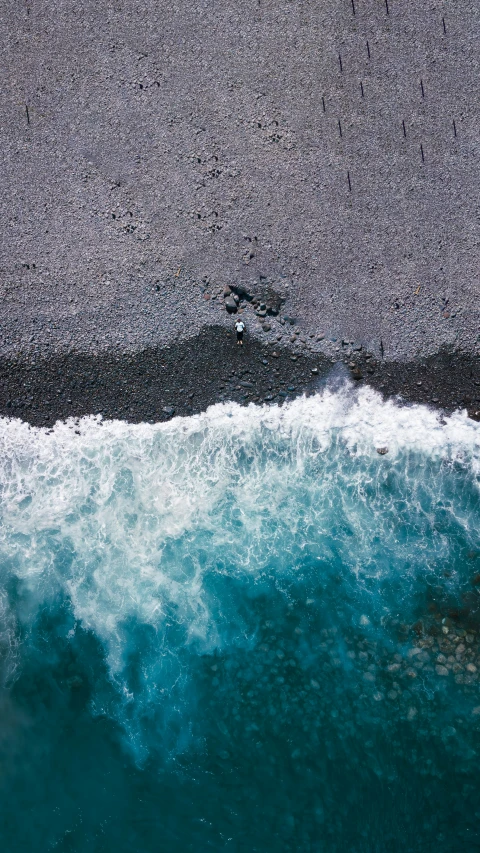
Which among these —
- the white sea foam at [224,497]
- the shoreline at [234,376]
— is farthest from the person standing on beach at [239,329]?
the white sea foam at [224,497]

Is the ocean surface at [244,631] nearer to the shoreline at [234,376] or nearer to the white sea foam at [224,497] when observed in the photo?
the white sea foam at [224,497]

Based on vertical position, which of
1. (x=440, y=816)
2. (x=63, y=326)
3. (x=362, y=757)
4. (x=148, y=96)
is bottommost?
(x=440, y=816)

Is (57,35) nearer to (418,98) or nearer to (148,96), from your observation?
(148,96)

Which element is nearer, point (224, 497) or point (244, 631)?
point (244, 631)

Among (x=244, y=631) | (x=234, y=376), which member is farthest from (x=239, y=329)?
(x=244, y=631)

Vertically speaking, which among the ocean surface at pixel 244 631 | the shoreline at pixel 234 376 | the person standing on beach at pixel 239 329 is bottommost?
the ocean surface at pixel 244 631

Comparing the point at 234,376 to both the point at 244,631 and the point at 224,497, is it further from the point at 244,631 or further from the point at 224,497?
the point at 244,631

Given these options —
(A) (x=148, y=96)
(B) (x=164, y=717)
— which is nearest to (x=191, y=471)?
(B) (x=164, y=717)
